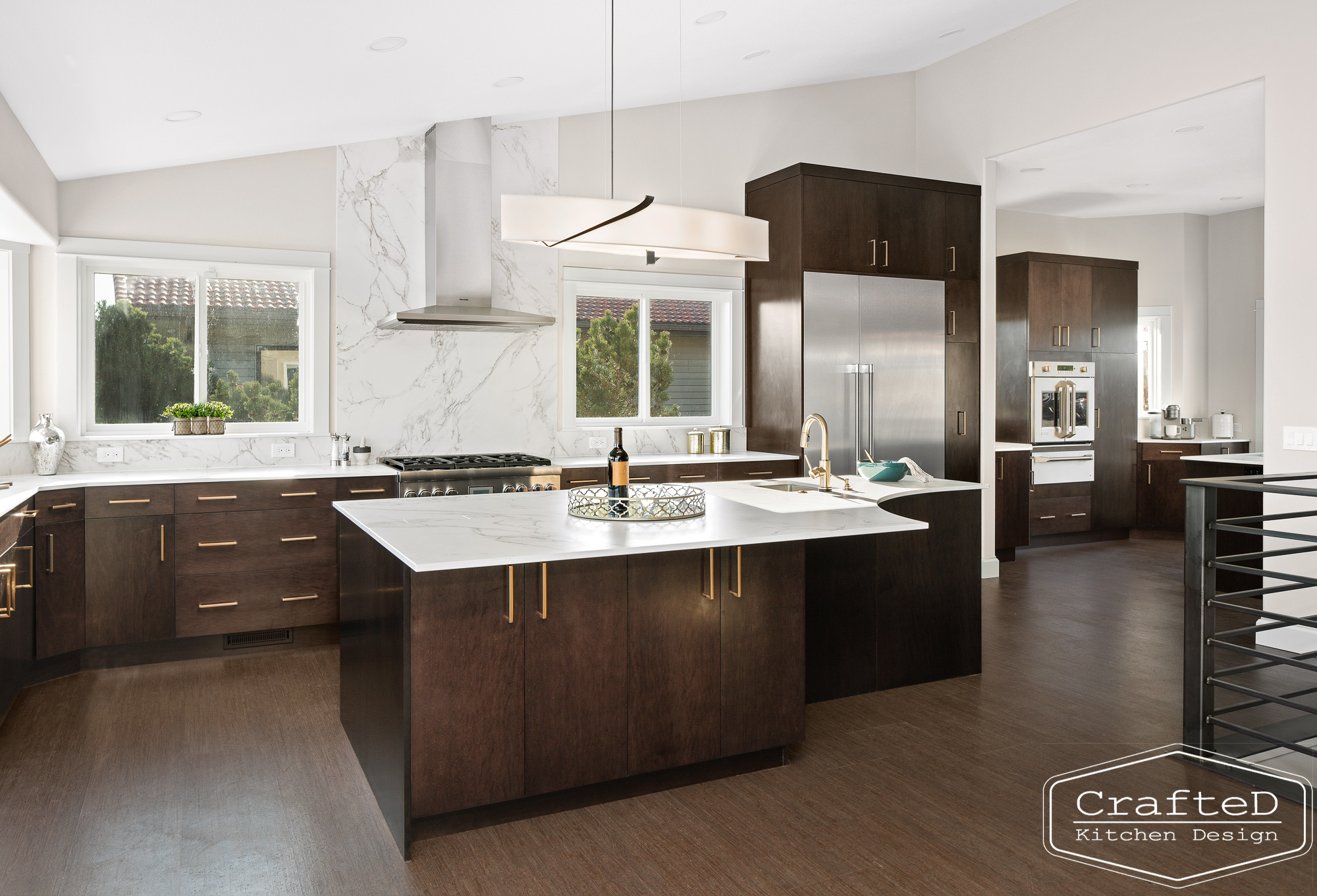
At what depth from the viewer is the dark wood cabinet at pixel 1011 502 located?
7.31 metres

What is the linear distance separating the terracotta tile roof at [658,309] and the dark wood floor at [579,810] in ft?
9.73

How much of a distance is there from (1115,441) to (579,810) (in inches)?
286

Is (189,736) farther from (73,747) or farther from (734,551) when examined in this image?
(734,551)

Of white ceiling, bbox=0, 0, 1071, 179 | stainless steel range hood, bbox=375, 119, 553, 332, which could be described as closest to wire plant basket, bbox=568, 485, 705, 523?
white ceiling, bbox=0, 0, 1071, 179

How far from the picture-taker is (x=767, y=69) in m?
5.83

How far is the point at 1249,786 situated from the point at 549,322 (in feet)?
13.3

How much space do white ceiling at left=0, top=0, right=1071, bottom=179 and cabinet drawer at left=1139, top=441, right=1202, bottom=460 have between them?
14.3 ft

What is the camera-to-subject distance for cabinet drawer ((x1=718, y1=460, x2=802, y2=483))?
584cm

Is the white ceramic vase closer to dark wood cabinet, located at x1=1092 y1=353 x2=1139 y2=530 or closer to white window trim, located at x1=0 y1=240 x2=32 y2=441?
white window trim, located at x1=0 y1=240 x2=32 y2=441

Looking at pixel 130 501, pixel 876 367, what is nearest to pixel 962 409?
pixel 876 367

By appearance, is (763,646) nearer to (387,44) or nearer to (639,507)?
(639,507)

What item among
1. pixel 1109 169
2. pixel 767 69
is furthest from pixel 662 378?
pixel 1109 169

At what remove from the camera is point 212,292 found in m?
5.12

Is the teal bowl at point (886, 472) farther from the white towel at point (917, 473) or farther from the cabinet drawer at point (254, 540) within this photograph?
the cabinet drawer at point (254, 540)
